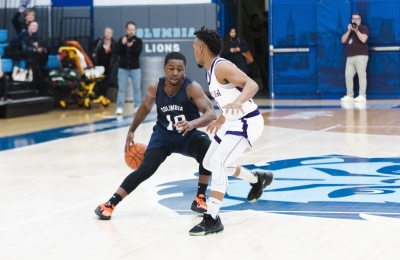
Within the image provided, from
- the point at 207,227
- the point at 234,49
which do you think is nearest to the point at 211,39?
the point at 207,227

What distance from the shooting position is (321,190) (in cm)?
862

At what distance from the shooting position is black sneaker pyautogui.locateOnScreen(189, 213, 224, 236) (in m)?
6.63

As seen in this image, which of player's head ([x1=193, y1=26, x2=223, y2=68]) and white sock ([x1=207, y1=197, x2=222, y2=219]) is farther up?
player's head ([x1=193, y1=26, x2=223, y2=68])

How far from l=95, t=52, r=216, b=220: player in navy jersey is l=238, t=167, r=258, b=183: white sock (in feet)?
1.01

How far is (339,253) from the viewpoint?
5.90 metres

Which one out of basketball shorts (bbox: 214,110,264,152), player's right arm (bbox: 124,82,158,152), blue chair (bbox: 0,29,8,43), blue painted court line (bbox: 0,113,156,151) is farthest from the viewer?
blue chair (bbox: 0,29,8,43)

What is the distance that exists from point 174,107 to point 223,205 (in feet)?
3.65

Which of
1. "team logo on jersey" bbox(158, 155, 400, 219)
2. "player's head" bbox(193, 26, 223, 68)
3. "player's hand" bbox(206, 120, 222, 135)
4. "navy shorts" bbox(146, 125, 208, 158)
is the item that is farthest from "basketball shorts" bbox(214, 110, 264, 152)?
"team logo on jersey" bbox(158, 155, 400, 219)

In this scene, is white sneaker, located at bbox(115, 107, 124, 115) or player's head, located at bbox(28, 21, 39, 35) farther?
player's head, located at bbox(28, 21, 39, 35)

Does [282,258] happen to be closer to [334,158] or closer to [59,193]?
[59,193]

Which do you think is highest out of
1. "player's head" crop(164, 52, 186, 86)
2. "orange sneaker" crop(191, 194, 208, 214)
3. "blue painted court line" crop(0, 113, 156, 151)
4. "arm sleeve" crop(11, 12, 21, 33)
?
"arm sleeve" crop(11, 12, 21, 33)

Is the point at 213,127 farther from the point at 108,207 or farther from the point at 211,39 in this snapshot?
the point at 108,207

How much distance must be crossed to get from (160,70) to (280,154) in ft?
31.9

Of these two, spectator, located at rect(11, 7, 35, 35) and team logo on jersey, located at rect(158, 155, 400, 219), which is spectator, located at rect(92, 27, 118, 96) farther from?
team logo on jersey, located at rect(158, 155, 400, 219)
